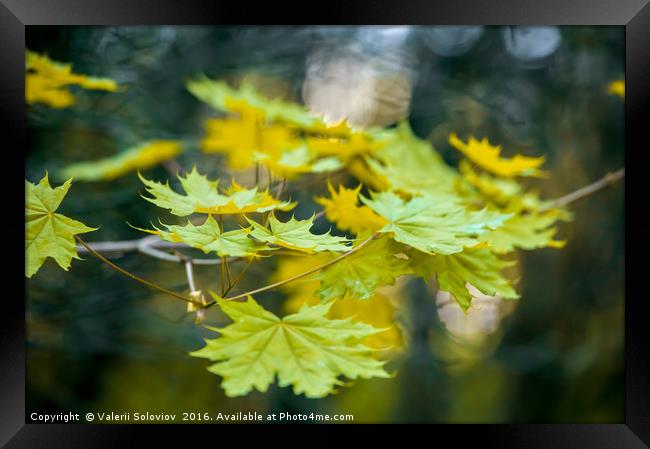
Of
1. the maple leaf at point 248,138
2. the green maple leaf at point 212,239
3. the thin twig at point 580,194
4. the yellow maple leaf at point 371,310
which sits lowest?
the green maple leaf at point 212,239

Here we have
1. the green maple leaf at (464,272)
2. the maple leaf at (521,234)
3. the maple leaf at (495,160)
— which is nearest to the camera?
the green maple leaf at (464,272)

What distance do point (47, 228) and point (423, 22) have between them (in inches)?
20.1

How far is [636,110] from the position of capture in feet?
2.19

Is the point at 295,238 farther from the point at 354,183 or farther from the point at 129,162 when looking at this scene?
the point at 354,183

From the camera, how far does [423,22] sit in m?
0.67

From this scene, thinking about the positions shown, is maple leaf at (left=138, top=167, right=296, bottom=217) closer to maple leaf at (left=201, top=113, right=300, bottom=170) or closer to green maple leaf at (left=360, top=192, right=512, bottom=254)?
green maple leaf at (left=360, top=192, right=512, bottom=254)

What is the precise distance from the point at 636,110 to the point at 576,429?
40 cm

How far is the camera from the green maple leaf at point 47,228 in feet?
1.86

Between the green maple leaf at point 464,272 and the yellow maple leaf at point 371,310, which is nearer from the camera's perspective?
the green maple leaf at point 464,272

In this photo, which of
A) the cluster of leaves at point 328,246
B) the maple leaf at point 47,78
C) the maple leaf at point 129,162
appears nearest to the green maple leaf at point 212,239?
the cluster of leaves at point 328,246

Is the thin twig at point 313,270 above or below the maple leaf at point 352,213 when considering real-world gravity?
below

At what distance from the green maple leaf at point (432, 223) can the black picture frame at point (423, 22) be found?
223mm

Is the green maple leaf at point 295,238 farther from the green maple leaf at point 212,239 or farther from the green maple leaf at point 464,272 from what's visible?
the green maple leaf at point 464,272

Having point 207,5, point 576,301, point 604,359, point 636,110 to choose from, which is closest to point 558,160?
point 576,301
